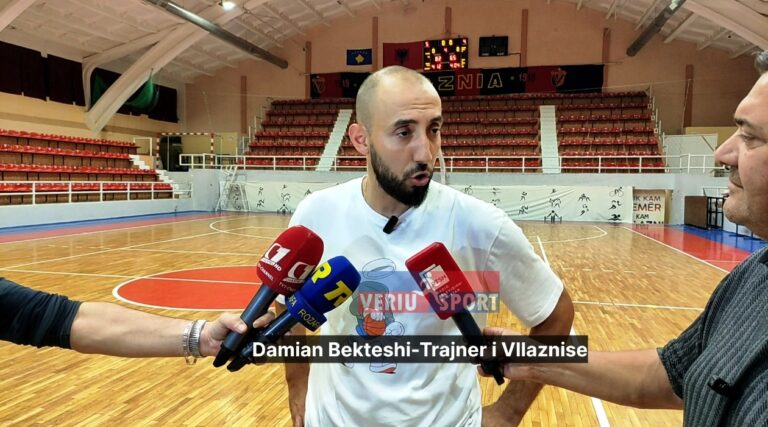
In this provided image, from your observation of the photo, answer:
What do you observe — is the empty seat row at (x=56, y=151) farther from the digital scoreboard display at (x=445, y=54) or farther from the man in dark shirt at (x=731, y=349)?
the man in dark shirt at (x=731, y=349)

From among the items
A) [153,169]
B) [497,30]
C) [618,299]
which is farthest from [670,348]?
[497,30]

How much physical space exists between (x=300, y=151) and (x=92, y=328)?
70.3 feet

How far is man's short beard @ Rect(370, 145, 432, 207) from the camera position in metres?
1.49

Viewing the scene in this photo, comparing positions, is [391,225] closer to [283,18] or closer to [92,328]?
[92,328]

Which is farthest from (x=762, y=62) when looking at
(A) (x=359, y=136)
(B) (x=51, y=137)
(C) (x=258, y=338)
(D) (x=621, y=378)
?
(B) (x=51, y=137)

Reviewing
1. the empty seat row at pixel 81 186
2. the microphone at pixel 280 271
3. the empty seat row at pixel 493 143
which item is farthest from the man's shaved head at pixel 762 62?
the empty seat row at pixel 493 143

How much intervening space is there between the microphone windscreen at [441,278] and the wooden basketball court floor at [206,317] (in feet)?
7.50

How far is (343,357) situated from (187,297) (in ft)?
16.6

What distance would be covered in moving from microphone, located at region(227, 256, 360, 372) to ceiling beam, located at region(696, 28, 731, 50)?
2232 cm

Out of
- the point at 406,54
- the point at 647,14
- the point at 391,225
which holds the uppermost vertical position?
the point at 647,14

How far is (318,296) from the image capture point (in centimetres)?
127

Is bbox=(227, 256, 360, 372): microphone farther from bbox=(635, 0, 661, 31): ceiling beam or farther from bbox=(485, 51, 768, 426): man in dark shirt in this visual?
bbox=(635, 0, 661, 31): ceiling beam

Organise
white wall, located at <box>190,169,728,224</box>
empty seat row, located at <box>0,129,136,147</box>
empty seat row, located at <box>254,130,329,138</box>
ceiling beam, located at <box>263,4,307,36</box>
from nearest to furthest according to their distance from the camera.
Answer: empty seat row, located at <box>0,129,136,147</box>, white wall, located at <box>190,169,728,224</box>, ceiling beam, located at <box>263,4,307,36</box>, empty seat row, located at <box>254,130,329,138</box>

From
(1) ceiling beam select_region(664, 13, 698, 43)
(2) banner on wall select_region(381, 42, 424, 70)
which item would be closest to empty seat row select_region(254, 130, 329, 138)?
(2) banner on wall select_region(381, 42, 424, 70)
